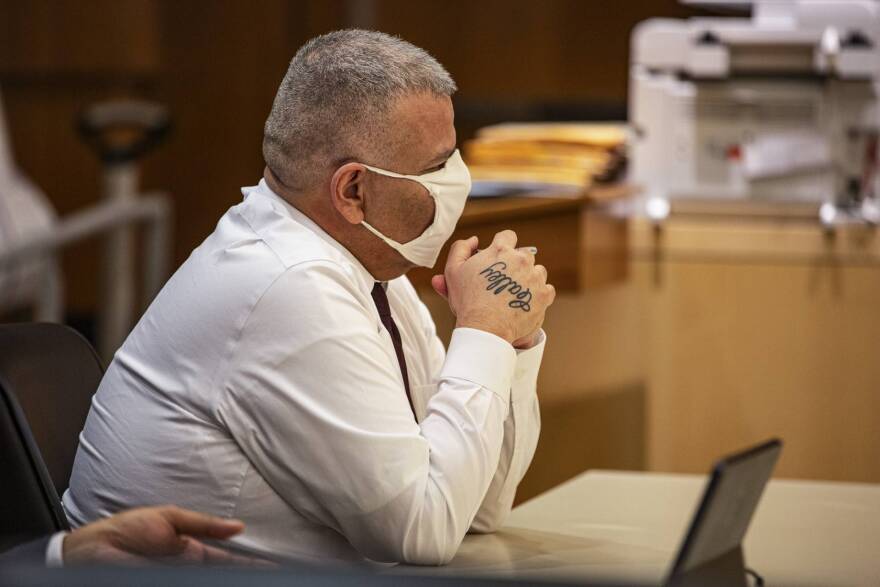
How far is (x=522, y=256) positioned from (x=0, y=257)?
2622 mm

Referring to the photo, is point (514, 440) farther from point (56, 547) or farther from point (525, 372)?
point (56, 547)

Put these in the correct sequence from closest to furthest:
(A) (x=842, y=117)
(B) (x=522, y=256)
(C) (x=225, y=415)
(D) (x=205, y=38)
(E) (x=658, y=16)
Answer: (C) (x=225, y=415), (B) (x=522, y=256), (A) (x=842, y=117), (E) (x=658, y=16), (D) (x=205, y=38)

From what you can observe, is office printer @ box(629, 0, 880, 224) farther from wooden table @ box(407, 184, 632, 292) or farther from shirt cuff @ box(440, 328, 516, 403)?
shirt cuff @ box(440, 328, 516, 403)

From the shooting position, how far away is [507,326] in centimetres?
133

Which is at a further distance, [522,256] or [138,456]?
[522,256]

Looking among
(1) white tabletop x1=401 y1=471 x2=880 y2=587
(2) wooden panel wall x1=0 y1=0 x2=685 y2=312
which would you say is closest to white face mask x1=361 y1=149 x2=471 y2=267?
(1) white tabletop x1=401 y1=471 x2=880 y2=587

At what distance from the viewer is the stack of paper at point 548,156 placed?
3145 mm

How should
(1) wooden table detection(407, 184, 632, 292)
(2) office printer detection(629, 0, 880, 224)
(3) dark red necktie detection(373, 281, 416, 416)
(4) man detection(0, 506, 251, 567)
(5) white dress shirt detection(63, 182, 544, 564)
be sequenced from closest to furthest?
(4) man detection(0, 506, 251, 567) < (5) white dress shirt detection(63, 182, 544, 564) < (3) dark red necktie detection(373, 281, 416, 416) < (1) wooden table detection(407, 184, 632, 292) < (2) office printer detection(629, 0, 880, 224)

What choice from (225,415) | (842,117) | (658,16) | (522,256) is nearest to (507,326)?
(522,256)

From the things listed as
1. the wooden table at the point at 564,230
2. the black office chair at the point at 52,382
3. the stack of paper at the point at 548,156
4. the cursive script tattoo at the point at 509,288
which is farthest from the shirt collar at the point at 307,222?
the stack of paper at the point at 548,156

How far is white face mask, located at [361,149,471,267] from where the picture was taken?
1.39 metres

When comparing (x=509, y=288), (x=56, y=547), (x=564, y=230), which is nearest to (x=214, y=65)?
(x=564, y=230)

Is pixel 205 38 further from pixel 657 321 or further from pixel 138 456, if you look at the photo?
pixel 138 456

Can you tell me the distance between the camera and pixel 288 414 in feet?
4.00
